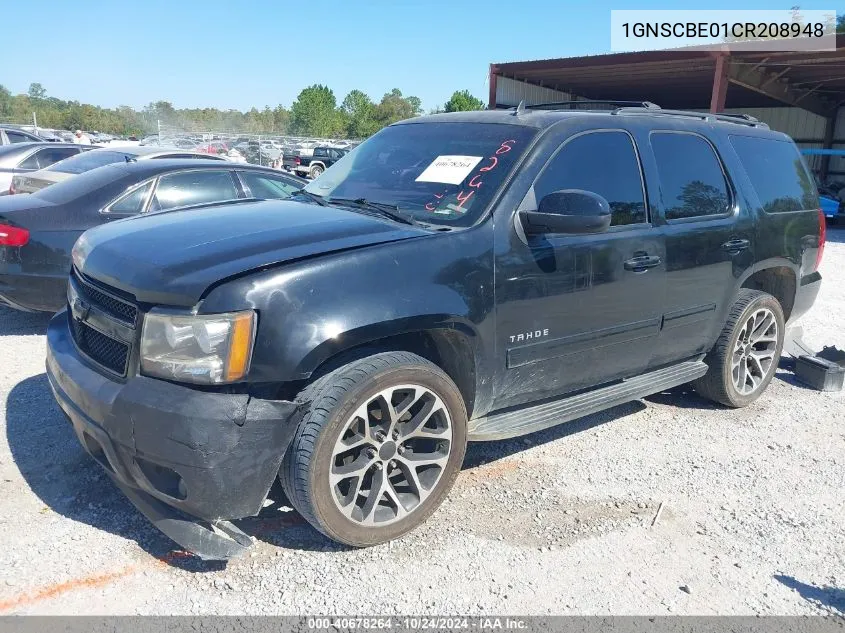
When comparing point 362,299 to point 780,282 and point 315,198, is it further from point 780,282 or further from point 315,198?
point 780,282

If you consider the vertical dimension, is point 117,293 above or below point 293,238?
below

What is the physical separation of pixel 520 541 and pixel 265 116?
94.0m

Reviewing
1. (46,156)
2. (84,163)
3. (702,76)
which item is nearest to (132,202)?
(84,163)

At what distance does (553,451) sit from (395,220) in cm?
178

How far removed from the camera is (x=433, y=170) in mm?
3689

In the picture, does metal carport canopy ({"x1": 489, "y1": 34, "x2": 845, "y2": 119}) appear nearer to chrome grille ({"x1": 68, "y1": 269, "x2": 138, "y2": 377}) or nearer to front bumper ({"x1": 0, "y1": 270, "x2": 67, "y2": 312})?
front bumper ({"x1": 0, "y1": 270, "x2": 67, "y2": 312})

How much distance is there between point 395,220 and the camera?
3.34 meters

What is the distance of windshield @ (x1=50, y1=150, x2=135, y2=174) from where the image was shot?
8.42 metres

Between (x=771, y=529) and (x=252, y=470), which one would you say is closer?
(x=252, y=470)

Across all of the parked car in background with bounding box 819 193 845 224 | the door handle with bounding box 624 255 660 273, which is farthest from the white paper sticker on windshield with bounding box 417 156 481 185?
the parked car in background with bounding box 819 193 845 224

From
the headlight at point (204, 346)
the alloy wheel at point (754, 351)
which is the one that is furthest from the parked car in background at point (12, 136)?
the alloy wheel at point (754, 351)

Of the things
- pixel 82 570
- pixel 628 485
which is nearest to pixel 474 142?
pixel 628 485

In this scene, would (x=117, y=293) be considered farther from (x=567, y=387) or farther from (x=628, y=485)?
(x=628, y=485)

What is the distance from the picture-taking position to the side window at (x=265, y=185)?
679 centimetres
